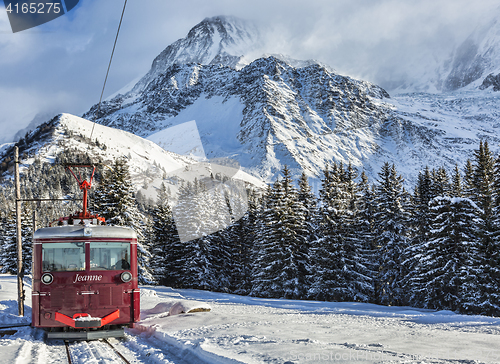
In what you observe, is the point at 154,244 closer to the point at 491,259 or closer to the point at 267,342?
A: the point at 491,259

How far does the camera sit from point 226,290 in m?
45.5

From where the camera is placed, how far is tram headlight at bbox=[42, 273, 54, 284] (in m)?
10.6

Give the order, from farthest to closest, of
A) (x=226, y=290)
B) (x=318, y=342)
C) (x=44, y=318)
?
(x=226, y=290)
(x=44, y=318)
(x=318, y=342)

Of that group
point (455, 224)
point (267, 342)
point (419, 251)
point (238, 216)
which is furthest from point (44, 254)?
point (238, 216)

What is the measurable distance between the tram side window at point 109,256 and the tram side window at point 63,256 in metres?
0.28

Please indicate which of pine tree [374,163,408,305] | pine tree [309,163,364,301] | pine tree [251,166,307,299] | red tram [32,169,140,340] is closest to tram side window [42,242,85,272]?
red tram [32,169,140,340]

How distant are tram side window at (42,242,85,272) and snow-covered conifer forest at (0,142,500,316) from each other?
18.8 metres

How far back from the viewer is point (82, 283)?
1077 centimetres

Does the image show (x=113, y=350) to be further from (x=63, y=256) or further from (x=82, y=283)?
(x=63, y=256)

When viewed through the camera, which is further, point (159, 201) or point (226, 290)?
point (159, 201)

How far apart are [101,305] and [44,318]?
54.1 inches

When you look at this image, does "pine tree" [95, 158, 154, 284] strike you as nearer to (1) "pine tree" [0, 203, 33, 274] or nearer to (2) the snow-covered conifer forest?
(2) the snow-covered conifer forest

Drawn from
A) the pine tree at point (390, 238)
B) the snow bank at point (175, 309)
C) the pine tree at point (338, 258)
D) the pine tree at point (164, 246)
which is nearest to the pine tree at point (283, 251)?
the pine tree at point (338, 258)

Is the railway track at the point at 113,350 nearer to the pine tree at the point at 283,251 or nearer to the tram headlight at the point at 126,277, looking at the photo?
the tram headlight at the point at 126,277
